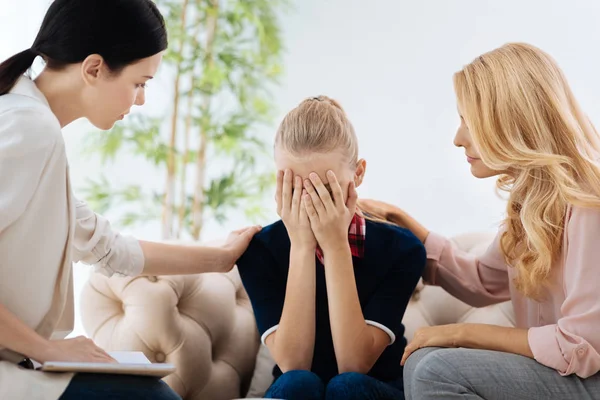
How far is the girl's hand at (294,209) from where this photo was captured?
5.61 feet

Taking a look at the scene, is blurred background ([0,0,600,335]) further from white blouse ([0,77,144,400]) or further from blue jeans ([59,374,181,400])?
blue jeans ([59,374,181,400])

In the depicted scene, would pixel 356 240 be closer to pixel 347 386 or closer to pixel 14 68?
pixel 347 386

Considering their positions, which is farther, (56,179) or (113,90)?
(113,90)

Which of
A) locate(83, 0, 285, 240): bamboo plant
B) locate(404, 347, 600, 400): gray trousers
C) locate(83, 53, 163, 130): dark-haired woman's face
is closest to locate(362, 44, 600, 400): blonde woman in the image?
locate(404, 347, 600, 400): gray trousers

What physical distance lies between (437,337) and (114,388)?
2.18 feet

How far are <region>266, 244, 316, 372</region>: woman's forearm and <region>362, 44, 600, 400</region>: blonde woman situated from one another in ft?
0.84

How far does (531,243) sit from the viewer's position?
5.20 feet

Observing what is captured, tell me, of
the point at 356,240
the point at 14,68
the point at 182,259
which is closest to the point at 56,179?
the point at 14,68

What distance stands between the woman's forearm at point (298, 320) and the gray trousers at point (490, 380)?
34 cm

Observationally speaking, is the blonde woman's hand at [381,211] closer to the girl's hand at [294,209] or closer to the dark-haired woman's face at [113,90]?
the girl's hand at [294,209]

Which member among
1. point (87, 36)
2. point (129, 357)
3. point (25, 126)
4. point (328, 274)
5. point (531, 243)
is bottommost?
point (129, 357)

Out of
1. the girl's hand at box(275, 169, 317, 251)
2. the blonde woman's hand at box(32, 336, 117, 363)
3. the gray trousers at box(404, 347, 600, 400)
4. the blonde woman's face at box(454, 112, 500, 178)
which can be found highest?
the blonde woman's face at box(454, 112, 500, 178)

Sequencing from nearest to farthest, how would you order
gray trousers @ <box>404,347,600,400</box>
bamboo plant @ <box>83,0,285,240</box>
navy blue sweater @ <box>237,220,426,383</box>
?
gray trousers @ <box>404,347,600,400</box> < navy blue sweater @ <box>237,220,426,383</box> < bamboo plant @ <box>83,0,285,240</box>

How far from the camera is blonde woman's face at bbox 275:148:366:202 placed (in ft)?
5.58
